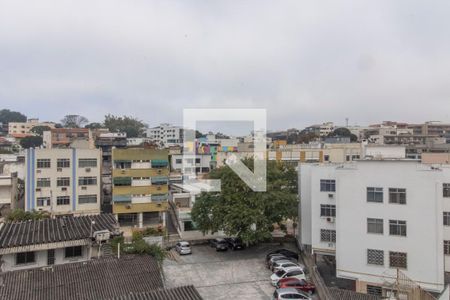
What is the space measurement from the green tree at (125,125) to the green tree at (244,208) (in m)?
43.6

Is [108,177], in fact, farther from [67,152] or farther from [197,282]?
[197,282]

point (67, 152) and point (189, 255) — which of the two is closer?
point (189, 255)

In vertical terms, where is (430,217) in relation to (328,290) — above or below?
above

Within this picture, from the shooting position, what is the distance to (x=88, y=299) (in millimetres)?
8039

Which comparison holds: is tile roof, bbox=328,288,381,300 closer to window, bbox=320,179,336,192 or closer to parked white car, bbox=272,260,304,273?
parked white car, bbox=272,260,304,273

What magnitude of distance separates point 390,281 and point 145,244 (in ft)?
26.3

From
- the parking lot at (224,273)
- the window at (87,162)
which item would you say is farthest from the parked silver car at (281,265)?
the window at (87,162)

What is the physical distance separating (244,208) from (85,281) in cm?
689

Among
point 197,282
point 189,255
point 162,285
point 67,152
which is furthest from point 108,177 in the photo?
point 162,285

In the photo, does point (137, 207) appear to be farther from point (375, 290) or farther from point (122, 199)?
point (375, 290)

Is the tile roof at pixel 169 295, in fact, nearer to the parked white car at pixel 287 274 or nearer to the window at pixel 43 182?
the parked white car at pixel 287 274

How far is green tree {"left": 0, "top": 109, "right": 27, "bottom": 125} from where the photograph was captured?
68.8 metres

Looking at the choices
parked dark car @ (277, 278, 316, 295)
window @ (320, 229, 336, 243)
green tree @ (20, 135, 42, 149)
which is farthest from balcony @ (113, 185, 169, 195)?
green tree @ (20, 135, 42, 149)

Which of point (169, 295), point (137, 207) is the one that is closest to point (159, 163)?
point (137, 207)
